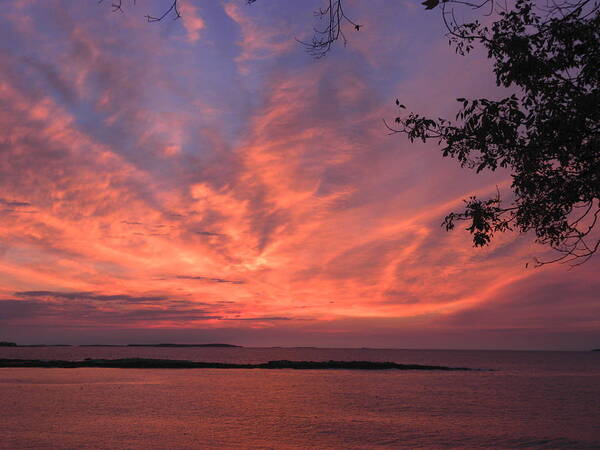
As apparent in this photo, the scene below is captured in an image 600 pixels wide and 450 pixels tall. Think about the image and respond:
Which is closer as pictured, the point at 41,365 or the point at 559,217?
the point at 559,217

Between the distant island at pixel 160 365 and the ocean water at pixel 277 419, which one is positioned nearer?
the ocean water at pixel 277 419

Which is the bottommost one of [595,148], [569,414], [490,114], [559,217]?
[569,414]

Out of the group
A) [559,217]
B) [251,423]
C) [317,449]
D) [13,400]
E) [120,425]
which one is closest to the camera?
[559,217]

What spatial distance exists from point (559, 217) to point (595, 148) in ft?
7.23

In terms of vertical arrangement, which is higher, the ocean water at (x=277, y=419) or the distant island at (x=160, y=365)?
the distant island at (x=160, y=365)

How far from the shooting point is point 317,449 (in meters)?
20.6

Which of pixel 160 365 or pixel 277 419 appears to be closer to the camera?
pixel 277 419

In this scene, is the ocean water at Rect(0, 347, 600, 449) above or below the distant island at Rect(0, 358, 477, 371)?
below

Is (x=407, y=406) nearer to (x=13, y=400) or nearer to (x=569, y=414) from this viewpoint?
(x=569, y=414)

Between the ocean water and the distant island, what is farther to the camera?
the distant island

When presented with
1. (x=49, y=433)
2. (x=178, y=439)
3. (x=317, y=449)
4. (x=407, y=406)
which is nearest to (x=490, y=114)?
(x=317, y=449)

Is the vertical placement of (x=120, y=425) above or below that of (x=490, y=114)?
below

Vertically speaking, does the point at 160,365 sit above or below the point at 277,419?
above

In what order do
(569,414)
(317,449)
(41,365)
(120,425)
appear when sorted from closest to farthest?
(317,449), (120,425), (569,414), (41,365)
